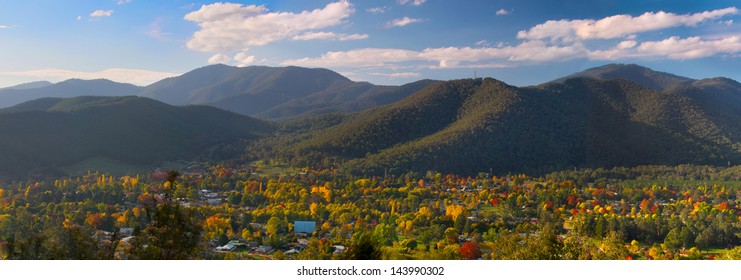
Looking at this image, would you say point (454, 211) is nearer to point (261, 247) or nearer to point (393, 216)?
point (393, 216)

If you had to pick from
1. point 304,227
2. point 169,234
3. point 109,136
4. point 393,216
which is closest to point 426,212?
point 393,216

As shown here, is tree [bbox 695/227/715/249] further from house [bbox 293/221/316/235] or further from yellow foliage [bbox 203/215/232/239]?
yellow foliage [bbox 203/215/232/239]

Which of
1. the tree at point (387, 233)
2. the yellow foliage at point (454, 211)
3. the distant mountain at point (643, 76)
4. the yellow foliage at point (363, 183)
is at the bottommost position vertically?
the yellow foliage at point (454, 211)

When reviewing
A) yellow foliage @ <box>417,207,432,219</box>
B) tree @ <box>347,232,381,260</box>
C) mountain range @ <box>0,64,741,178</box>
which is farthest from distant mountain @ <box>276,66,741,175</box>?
tree @ <box>347,232,381,260</box>

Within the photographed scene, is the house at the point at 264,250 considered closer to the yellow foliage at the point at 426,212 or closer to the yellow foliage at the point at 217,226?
the yellow foliage at the point at 217,226

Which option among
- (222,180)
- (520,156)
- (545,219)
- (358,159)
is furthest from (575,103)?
(222,180)

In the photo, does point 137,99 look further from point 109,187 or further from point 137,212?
point 137,212

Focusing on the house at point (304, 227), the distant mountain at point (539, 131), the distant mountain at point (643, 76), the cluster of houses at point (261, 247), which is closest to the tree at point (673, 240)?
the cluster of houses at point (261, 247)
